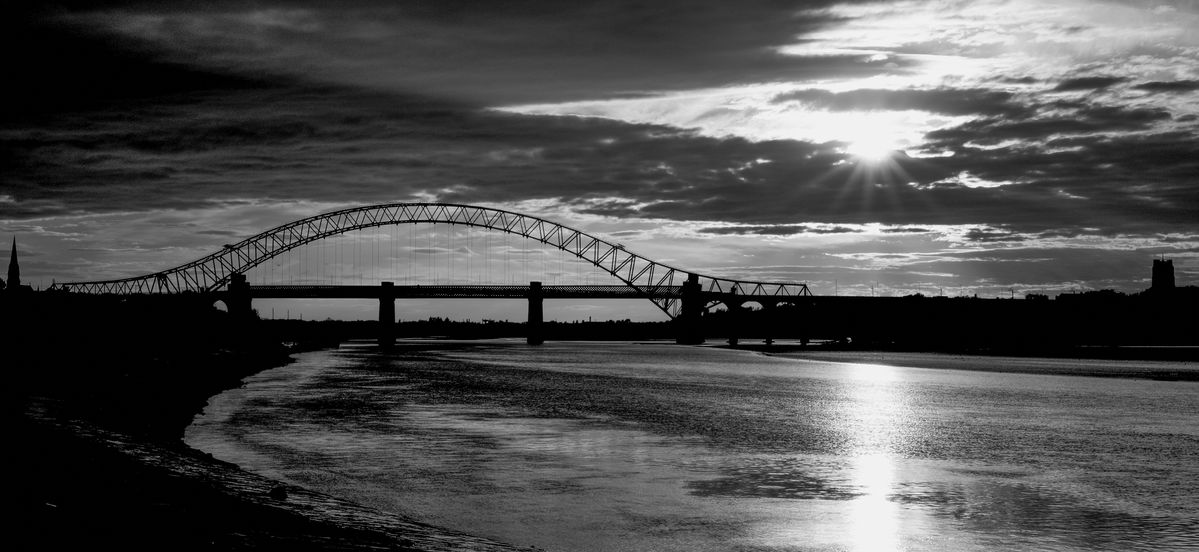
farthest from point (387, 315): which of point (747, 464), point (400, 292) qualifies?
point (747, 464)

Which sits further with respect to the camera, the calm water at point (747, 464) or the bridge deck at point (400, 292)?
the bridge deck at point (400, 292)

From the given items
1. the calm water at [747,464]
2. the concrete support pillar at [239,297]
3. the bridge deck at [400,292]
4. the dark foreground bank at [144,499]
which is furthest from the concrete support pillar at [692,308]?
the dark foreground bank at [144,499]

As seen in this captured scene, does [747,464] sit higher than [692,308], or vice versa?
[692,308]

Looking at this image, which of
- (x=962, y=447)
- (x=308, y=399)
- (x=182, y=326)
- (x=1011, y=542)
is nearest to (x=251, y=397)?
(x=308, y=399)

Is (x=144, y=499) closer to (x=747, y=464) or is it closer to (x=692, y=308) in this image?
(x=747, y=464)

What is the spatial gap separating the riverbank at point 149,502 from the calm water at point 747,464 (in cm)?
203

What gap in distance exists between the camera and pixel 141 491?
1472 cm

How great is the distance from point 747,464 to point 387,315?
155391 mm

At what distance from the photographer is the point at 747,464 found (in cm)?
2606

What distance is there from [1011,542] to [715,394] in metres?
39.2

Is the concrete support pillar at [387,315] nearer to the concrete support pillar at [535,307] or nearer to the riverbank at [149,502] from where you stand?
the concrete support pillar at [535,307]

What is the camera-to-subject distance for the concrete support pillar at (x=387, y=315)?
171350mm

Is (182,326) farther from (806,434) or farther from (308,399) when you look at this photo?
(806,434)

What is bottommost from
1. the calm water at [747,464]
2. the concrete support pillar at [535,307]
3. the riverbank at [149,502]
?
the calm water at [747,464]
